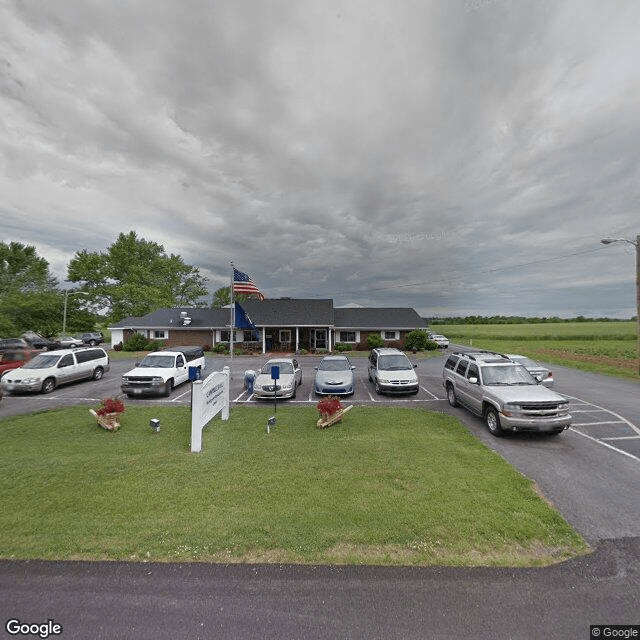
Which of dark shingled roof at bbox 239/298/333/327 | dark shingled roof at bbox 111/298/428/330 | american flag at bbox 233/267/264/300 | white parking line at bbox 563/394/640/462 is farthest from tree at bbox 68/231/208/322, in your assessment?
white parking line at bbox 563/394/640/462

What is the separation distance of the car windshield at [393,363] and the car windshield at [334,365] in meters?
1.62

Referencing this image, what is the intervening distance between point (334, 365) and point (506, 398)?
7.62 metres

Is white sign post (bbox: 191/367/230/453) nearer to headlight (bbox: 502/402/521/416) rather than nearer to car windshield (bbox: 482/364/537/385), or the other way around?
headlight (bbox: 502/402/521/416)

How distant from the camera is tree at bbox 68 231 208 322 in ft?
157

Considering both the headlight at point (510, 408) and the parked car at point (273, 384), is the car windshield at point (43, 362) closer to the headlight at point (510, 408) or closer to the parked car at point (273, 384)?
the parked car at point (273, 384)

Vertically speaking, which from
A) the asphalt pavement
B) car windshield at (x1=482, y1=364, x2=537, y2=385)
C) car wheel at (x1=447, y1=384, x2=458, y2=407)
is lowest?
the asphalt pavement

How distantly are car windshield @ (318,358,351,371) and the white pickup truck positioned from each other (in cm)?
684

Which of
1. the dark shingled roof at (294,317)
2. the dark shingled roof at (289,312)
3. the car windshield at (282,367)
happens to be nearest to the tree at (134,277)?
the dark shingled roof at (294,317)

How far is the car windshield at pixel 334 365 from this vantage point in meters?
14.2

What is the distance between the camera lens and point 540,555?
3.98 meters

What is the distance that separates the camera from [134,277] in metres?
50.8

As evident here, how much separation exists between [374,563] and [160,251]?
6466cm

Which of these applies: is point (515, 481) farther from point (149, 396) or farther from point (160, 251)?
point (160, 251)

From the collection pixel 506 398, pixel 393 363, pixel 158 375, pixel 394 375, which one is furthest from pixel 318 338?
pixel 506 398
